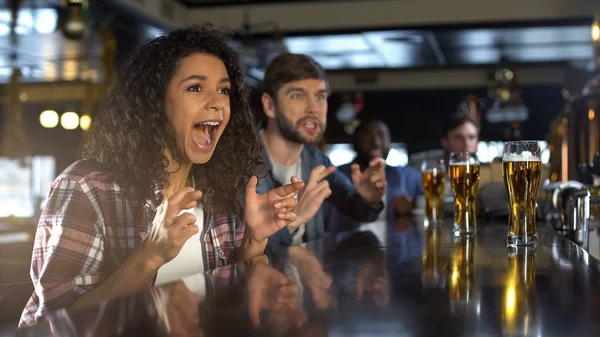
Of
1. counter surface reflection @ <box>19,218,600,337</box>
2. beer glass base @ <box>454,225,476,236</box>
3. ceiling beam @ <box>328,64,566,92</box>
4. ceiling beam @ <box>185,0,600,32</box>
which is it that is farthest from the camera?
ceiling beam @ <box>328,64,566,92</box>

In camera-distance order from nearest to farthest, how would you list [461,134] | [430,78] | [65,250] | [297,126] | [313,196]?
[65,250] < [313,196] < [297,126] < [461,134] < [430,78]

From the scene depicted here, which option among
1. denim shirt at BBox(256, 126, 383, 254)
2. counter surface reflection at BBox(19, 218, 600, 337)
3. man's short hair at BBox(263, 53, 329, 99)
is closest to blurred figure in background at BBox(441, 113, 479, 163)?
denim shirt at BBox(256, 126, 383, 254)

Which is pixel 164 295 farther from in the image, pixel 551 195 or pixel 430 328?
pixel 551 195

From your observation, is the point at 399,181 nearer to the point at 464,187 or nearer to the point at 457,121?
the point at 457,121

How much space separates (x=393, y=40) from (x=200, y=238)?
282 inches

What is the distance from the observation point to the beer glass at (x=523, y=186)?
149 centimetres

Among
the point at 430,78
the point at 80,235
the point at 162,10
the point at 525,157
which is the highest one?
the point at 162,10

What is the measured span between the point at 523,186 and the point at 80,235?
90 cm

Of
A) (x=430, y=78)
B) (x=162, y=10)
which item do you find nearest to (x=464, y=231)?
(x=162, y=10)

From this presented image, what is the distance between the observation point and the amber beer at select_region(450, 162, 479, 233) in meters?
1.93

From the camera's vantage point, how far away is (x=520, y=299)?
0.75 m

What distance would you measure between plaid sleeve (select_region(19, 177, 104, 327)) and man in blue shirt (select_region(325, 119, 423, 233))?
91.0 inches

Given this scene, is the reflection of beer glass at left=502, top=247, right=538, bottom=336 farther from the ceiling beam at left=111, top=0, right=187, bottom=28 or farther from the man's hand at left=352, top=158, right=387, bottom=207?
the ceiling beam at left=111, top=0, right=187, bottom=28

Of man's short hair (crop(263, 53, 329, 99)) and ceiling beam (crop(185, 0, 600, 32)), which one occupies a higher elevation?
ceiling beam (crop(185, 0, 600, 32))
